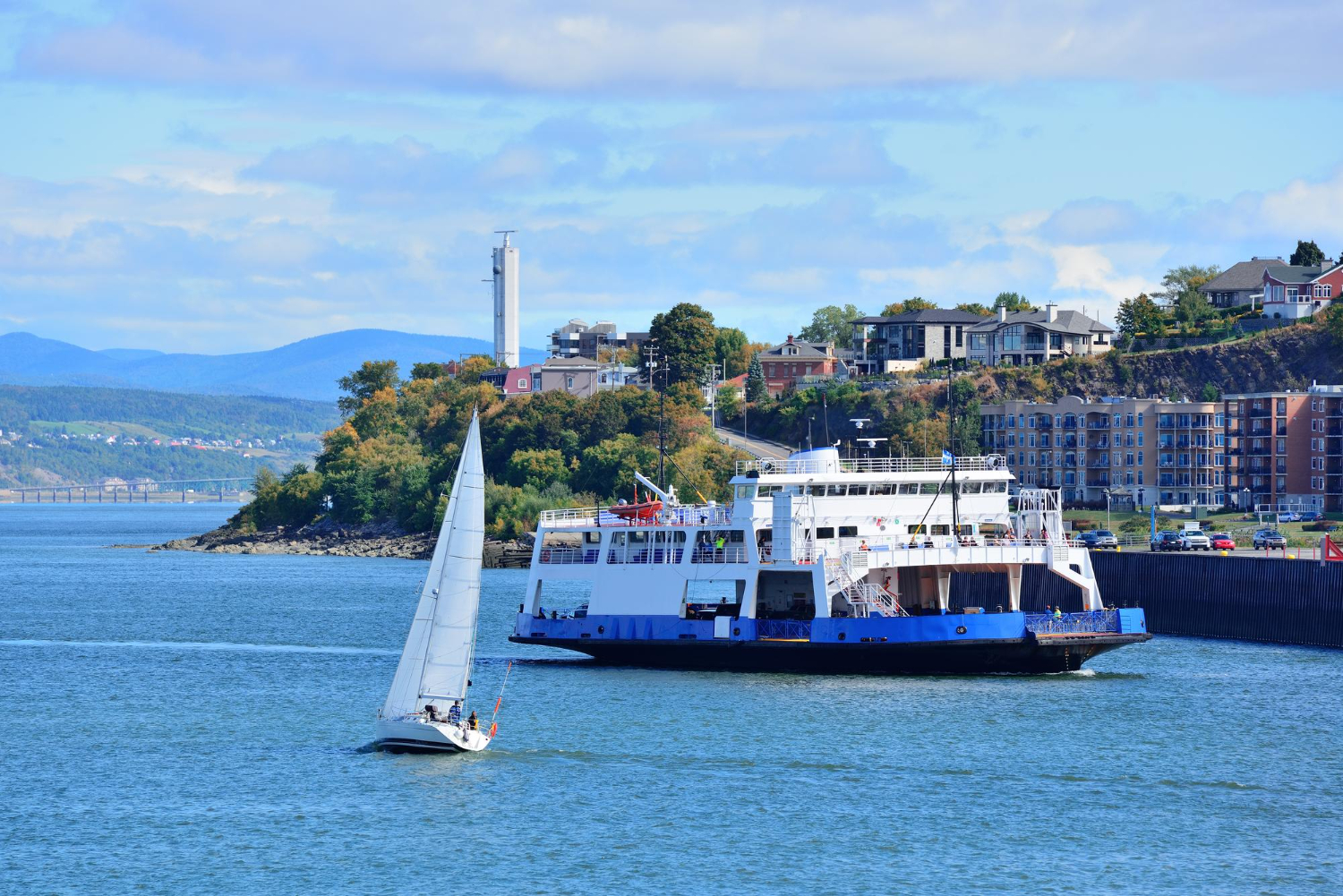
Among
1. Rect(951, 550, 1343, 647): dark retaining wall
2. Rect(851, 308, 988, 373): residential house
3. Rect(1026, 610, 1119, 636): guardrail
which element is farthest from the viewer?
Rect(851, 308, 988, 373): residential house

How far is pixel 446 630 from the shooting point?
40.3 meters

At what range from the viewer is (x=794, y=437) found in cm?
14838

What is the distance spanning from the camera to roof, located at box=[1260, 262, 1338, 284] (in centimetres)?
15262

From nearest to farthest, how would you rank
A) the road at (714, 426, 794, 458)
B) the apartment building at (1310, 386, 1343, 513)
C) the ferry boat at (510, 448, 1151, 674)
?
the ferry boat at (510, 448, 1151, 674), the apartment building at (1310, 386, 1343, 513), the road at (714, 426, 794, 458)

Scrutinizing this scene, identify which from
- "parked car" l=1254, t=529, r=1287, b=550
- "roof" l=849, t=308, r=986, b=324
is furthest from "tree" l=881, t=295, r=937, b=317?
"parked car" l=1254, t=529, r=1287, b=550

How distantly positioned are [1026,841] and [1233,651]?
1190 inches

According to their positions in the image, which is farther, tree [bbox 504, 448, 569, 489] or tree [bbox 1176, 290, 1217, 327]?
tree [bbox 1176, 290, 1217, 327]

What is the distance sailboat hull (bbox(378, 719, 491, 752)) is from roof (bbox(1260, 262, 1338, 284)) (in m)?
127

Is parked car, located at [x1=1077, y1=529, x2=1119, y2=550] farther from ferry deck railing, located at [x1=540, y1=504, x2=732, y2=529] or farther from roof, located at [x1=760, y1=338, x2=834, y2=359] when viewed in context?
roof, located at [x1=760, y1=338, x2=834, y2=359]

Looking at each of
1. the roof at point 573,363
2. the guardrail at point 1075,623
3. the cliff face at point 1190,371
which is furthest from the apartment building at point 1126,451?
the guardrail at point 1075,623

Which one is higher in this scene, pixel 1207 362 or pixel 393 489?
pixel 1207 362

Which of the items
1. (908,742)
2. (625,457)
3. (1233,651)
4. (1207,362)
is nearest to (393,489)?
(625,457)

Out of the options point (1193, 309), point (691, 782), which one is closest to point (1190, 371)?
point (1193, 309)

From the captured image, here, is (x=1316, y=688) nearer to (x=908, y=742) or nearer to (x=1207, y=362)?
(x=908, y=742)
